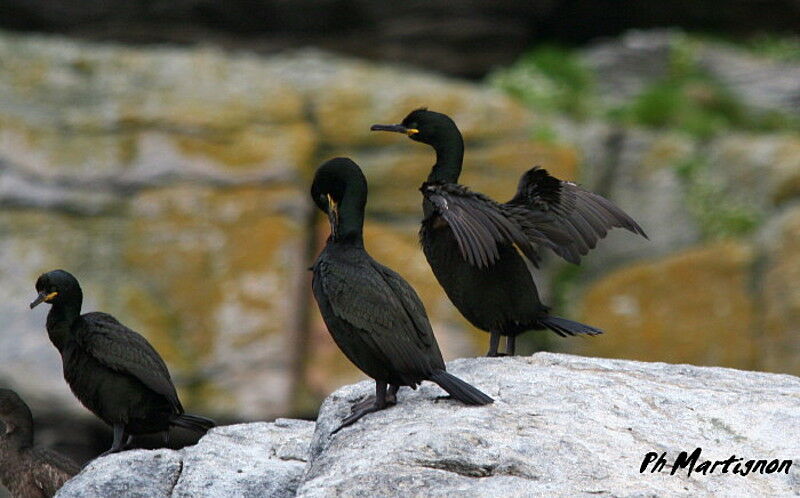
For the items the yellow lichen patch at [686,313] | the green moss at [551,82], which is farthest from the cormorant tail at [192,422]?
the green moss at [551,82]

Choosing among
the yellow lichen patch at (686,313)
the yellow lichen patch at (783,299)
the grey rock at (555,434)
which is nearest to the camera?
the grey rock at (555,434)

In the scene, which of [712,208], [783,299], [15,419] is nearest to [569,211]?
[15,419]

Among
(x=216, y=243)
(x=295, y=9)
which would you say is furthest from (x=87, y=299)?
(x=295, y=9)

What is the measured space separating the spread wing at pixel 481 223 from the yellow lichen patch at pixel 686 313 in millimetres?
6699

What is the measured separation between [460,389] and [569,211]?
66.7 inches

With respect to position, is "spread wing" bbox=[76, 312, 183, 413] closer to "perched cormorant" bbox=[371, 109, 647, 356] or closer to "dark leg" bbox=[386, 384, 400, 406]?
"dark leg" bbox=[386, 384, 400, 406]

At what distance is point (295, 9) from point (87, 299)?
4513 mm

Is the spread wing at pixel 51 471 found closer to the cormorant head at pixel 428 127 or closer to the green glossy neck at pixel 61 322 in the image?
the green glossy neck at pixel 61 322

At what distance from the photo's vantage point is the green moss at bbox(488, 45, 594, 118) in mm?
15172

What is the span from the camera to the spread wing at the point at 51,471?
23.1 feet

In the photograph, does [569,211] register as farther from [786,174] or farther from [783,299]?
[786,174]

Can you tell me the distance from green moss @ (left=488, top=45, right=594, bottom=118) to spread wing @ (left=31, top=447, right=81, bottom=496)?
8.90 metres

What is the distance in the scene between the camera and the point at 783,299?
530 inches

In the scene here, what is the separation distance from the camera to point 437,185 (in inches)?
284
